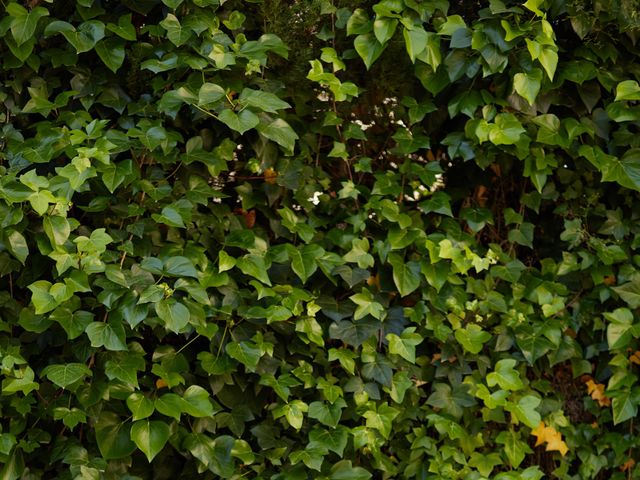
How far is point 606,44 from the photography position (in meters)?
2.69

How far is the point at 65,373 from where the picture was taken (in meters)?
2.16

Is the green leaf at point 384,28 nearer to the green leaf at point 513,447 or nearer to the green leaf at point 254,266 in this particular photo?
the green leaf at point 254,266

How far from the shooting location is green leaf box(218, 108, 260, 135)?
7.28ft

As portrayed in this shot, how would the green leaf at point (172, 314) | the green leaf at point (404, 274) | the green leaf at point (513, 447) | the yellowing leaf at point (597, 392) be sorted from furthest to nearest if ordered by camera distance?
the yellowing leaf at point (597, 392) → the green leaf at point (513, 447) → the green leaf at point (404, 274) → the green leaf at point (172, 314)

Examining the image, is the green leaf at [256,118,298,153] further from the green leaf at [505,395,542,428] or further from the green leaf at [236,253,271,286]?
the green leaf at [505,395,542,428]

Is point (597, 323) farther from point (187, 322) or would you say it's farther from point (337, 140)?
point (187, 322)

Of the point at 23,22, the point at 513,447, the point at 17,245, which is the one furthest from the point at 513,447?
the point at 23,22

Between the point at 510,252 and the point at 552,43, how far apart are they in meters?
0.83

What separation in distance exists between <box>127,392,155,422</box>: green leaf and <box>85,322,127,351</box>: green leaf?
0.59ft

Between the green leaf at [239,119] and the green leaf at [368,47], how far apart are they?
422 mm

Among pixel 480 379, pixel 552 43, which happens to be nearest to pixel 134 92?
pixel 552 43

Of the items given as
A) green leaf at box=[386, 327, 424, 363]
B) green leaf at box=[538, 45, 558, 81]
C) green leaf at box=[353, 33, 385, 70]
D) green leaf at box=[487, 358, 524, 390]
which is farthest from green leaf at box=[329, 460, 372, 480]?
green leaf at box=[538, 45, 558, 81]

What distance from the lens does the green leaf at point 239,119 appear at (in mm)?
2219

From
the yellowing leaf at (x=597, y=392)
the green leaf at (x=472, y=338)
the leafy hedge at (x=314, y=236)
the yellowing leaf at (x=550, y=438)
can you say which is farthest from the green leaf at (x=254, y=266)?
the yellowing leaf at (x=597, y=392)
